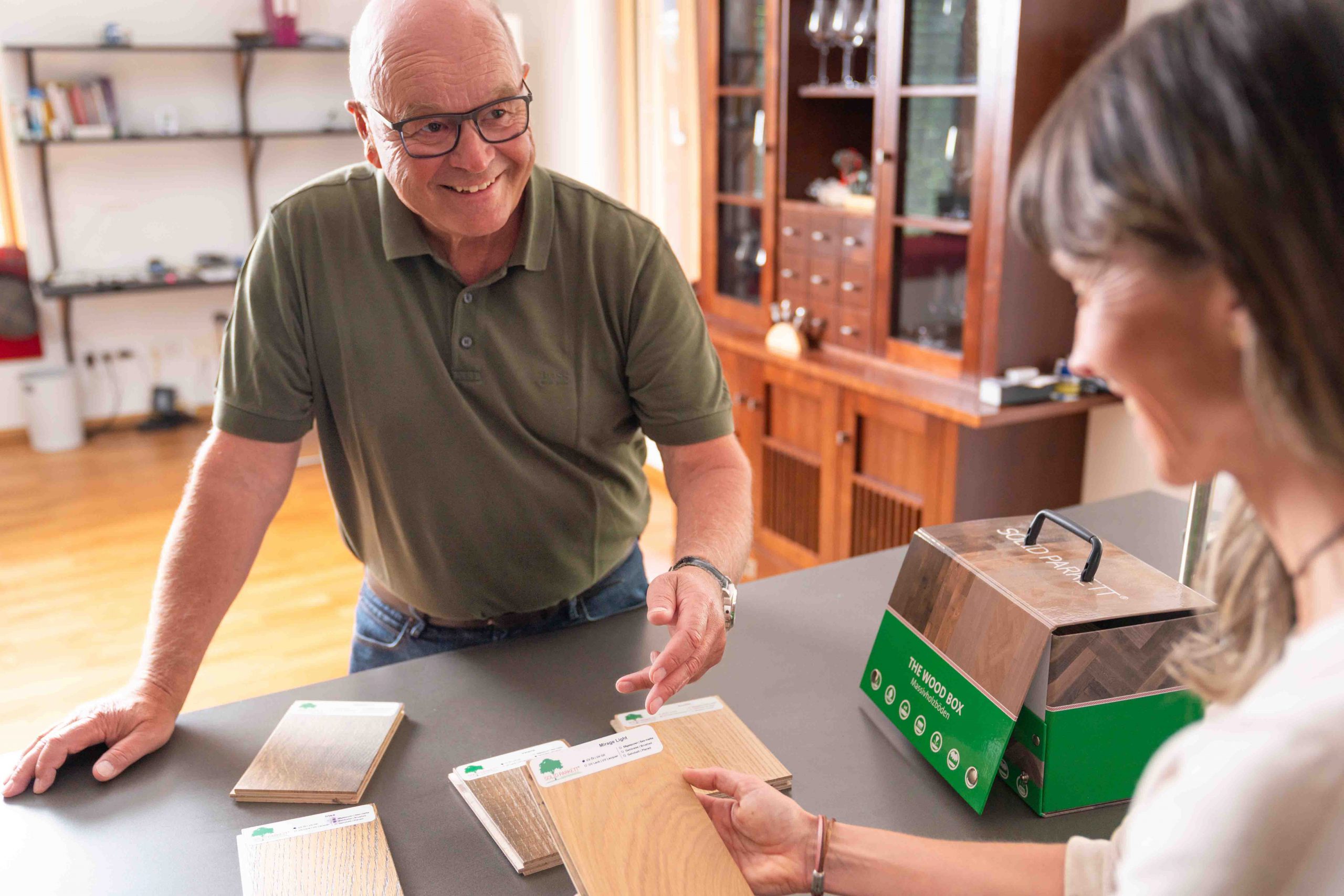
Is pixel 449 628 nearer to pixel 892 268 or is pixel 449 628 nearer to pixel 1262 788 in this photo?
pixel 1262 788

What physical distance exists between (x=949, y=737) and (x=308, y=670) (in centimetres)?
242

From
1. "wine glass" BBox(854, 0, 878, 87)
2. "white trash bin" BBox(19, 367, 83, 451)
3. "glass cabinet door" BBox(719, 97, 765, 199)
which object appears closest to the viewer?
"wine glass" BBox(854, 0, 878, 87)

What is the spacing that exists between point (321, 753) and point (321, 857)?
16 cm

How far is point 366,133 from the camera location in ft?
4.94

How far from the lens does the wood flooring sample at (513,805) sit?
0.95 metres

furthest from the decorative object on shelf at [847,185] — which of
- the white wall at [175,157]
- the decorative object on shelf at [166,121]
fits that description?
the decorative object on shelf at [166,121]

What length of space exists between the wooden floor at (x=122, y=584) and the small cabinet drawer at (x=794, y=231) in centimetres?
121

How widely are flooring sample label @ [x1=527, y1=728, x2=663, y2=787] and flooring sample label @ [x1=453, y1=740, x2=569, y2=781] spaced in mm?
44

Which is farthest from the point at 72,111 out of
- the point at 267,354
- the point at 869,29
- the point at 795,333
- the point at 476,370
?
the point at 476,370

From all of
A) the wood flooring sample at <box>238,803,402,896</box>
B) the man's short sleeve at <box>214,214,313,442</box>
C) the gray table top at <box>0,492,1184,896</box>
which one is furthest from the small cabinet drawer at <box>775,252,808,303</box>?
the wood flooring sample at <box>238,803,402,896</box>

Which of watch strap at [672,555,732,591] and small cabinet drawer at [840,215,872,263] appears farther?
small cabinet drawer at [840,215,872,263]

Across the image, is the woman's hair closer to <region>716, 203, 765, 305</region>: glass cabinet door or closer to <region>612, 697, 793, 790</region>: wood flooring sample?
<region>612, 697, 793, 790</region>: wood flooring sample

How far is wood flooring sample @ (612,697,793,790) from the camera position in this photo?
1.07 m

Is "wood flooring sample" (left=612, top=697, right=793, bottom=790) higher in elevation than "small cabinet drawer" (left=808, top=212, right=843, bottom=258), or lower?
lower
